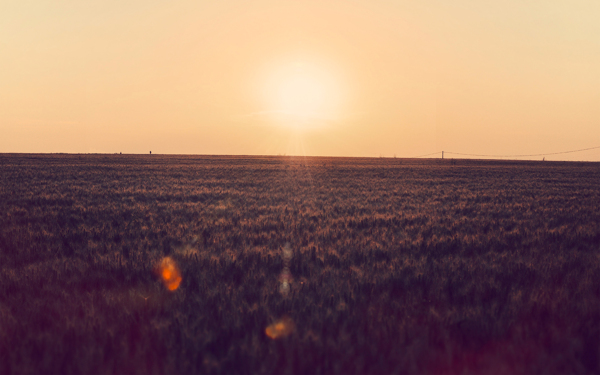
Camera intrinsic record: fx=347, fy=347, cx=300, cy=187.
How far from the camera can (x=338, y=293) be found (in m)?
3.65

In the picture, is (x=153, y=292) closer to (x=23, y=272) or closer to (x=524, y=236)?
(x=23, y=272)

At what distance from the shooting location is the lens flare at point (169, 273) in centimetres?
401

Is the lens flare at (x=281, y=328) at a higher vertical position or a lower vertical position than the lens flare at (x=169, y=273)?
higher

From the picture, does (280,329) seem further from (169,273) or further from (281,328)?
(169,273)

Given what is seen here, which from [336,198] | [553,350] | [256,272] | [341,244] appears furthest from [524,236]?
[336,198]

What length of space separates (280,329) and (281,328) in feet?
0.06

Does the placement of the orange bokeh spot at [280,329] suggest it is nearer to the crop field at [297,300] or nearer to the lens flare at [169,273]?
the crop field at [297,300]

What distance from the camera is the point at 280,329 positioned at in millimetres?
2891

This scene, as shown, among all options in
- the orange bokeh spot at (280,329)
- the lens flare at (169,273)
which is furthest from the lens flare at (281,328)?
the lens flare at (169,273)

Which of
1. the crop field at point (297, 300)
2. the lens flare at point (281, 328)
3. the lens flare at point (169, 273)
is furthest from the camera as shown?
the lens flare at point (169, 273)

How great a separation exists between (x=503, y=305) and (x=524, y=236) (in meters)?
4.35

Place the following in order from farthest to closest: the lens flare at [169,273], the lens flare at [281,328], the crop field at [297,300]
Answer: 1. the lens flare at [169,273]
2. the lens flare at [281,328]
3. the crop field at [297,300]

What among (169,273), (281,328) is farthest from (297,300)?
(169,273)

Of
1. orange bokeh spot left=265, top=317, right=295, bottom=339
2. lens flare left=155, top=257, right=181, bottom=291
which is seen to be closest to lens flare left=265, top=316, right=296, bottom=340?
orange bokeh spot left=265, top=317, right=295, bottom=339
